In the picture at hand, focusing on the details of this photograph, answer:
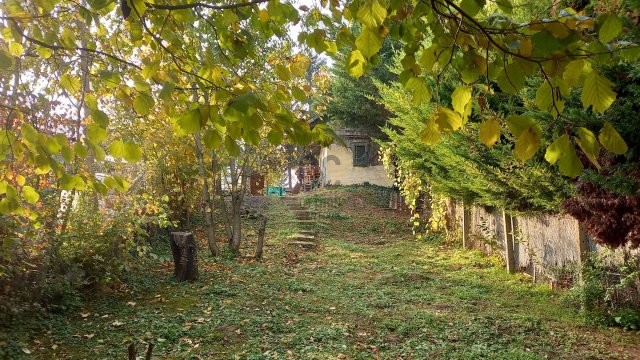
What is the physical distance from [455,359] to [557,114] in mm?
4029

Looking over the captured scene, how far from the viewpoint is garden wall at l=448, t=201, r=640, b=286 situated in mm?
6992

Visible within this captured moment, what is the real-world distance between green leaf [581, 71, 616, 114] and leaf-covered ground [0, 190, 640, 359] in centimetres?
421

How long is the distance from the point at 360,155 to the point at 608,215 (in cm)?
1949

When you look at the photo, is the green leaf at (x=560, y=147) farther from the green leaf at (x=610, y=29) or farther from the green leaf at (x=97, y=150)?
the green leaf at (x=97, y=150)

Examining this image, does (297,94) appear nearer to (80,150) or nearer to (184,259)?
(80,150)

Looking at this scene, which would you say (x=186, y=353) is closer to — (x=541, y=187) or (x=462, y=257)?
(x=541, y=187)

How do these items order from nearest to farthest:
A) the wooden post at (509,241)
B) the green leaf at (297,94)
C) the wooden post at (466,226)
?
the green leaf at (297,94)
the wooden post at (509,241)
the wooden post at (466,226)

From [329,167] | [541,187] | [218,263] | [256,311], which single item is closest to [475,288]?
[541,187]

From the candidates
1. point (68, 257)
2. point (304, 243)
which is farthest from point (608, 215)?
point (304, 243)

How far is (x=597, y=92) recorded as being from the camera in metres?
1.54

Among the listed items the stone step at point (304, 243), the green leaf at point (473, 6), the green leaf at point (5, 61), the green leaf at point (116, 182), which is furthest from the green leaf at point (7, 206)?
the stone step at point (304, 243)

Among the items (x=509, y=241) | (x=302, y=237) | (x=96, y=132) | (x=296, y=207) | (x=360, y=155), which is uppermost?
(x=360, y=155)

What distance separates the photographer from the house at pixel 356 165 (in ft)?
81.4

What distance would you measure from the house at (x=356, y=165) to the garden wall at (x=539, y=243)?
1348cm
